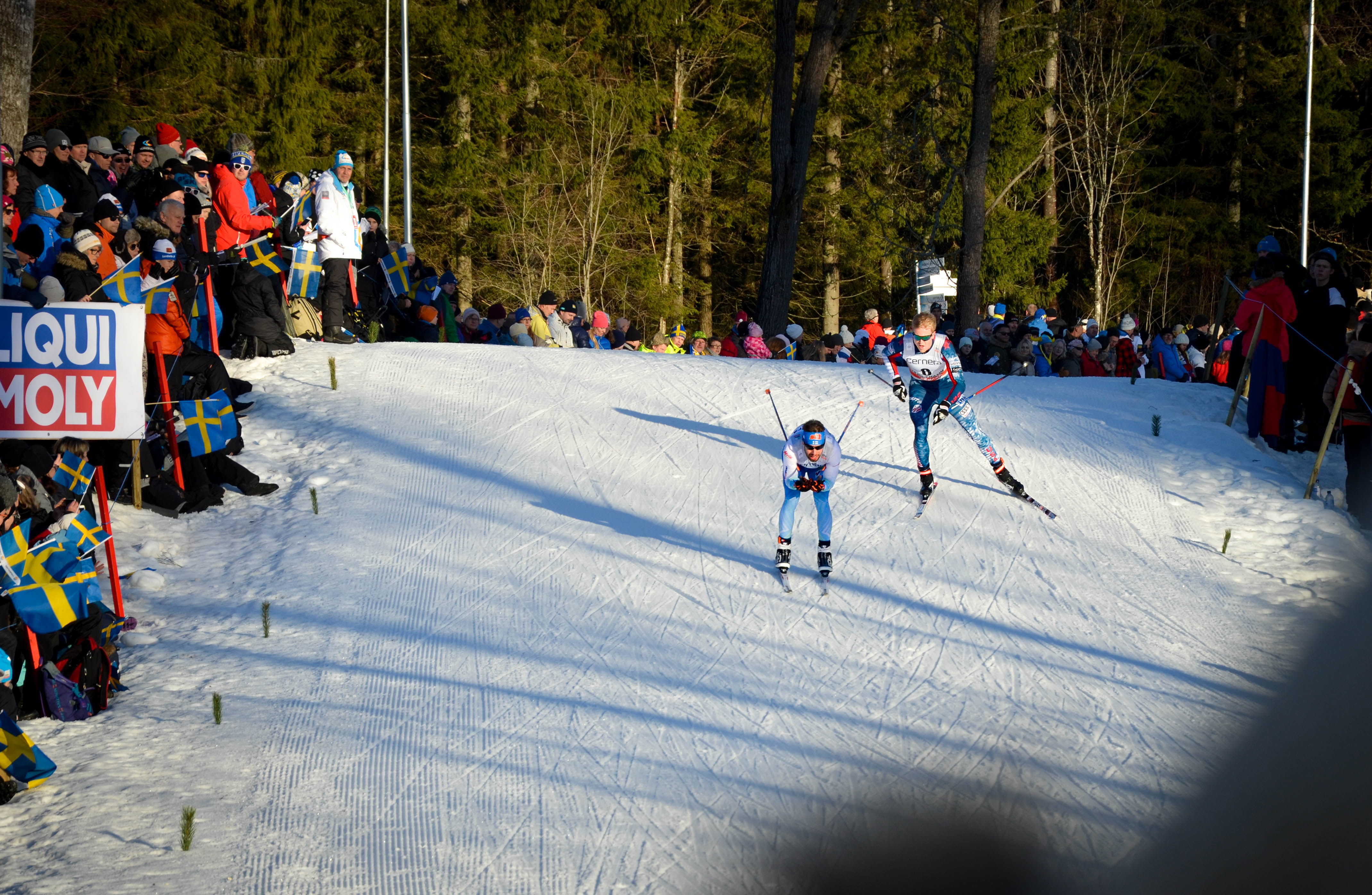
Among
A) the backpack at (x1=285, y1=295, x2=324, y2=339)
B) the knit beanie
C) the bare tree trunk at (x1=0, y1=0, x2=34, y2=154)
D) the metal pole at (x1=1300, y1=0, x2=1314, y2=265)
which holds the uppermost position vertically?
the metal pole at (x1=1300, y1=0, x2=1314, y2=265)

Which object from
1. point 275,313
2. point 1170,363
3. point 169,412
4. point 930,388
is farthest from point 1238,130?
point 169,412

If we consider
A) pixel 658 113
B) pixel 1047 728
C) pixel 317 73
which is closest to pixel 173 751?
pixel 1047 728

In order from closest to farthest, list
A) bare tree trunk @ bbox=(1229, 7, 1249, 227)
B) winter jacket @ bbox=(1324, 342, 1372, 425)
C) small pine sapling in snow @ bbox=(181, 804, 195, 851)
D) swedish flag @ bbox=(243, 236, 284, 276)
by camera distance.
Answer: small pine sapling in snow @ bbox=(181, 804, 195, 851) < winter jacket @ bbox=(1324, 342, 1372, 425) < swedish flag @ bbox=(243, 236, 284, 276) < bare tree trunk @ bbox=(1229, 7, 1249, 227)

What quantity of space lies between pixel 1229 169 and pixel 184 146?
105ft

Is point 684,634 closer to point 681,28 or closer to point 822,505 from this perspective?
point 822,505

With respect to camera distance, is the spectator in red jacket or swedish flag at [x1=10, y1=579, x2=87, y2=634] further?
the spectator in red jacket

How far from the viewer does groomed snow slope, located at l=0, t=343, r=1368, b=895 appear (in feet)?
20.2

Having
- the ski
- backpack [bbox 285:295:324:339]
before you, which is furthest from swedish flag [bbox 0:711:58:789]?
backpack [bbox 285:295:324:339]

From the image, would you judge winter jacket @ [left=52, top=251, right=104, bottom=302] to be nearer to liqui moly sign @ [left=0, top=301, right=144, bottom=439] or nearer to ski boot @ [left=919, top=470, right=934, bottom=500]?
liqui moly sign @ [left=0, top=301, right=144, bottom=439]

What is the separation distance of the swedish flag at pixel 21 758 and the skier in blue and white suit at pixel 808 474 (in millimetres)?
5248

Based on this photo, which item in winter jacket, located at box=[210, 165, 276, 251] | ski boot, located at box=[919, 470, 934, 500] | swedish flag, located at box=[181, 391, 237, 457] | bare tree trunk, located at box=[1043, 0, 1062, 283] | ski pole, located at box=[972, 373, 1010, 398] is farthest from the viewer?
bare tree trunk, located at box=[1043, 0, 1062, 283]

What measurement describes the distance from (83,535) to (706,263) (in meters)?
30.4

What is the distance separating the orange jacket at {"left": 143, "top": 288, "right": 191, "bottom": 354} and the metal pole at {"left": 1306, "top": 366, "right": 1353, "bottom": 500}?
10.2 meters

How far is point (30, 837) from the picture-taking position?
5.96m
